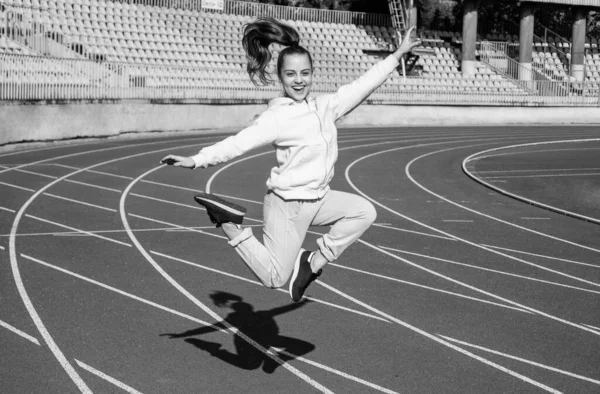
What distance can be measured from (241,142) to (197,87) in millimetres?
24749

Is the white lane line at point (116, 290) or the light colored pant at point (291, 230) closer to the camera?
the light colored pant at point (291, 230)

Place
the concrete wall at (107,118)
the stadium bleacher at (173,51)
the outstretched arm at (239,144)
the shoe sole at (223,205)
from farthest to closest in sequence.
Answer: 1. the stadium bleacher at (173,51)
2. the concrete wall at (107,118)
3. the shoe sole at (223,205)
4. the outstretched arm at (239,144)

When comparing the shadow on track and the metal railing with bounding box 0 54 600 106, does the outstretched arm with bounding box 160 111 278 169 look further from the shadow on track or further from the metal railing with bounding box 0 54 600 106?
the metal railing with bounding box 0 54 600 106

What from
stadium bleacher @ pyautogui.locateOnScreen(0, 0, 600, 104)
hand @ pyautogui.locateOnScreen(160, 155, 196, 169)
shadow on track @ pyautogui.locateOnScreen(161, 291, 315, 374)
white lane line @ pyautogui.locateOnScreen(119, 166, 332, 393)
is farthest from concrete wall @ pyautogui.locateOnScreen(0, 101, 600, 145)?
hand @ pyautogui.locateOnScreen(160, 155, 196, 169)

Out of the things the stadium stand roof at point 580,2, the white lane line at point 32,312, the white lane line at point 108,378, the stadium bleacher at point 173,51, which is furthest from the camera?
the stadium stand roof at point 580,2

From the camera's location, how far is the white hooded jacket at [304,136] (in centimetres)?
548

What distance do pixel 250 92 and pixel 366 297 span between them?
2323 cm

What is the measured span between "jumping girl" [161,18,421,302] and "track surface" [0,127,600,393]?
1.00 meters

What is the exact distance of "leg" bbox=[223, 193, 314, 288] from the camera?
5.59 m

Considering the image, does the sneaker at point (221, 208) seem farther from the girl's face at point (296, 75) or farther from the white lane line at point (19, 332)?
the white lane line at point (19, 332)

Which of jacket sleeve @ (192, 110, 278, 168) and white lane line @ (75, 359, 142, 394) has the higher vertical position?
jacket sleeve @ (192, 110, 278, 168)

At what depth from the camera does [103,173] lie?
18812mm

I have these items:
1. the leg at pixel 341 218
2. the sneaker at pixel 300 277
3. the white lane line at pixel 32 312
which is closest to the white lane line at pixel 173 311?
the white lane line at pixel 32 312

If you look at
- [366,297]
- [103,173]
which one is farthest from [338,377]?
[103,173]
